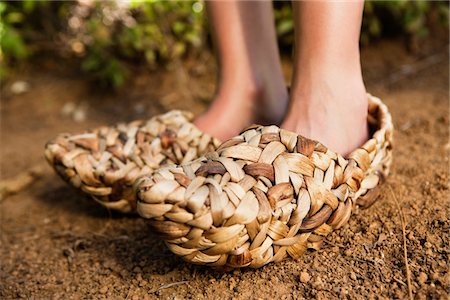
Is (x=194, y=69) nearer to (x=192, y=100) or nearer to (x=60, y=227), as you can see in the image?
(x=192, y=100)

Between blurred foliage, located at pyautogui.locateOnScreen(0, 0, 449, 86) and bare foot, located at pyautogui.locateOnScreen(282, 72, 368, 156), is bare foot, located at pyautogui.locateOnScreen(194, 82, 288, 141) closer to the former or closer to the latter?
bare foot, located at pyautogui.locateOnScreen(282, 72, 368, 156)

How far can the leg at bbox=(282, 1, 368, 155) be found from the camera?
3.53ft

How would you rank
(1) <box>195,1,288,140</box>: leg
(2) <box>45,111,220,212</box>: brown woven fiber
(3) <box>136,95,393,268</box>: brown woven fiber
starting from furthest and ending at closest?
(1) <box>195,1,288,140</box>: leg → (2) <box>45,111,220,212</box>: brown woven fiber → (3) <box>136,95,393,268</box>: brown woven fiber

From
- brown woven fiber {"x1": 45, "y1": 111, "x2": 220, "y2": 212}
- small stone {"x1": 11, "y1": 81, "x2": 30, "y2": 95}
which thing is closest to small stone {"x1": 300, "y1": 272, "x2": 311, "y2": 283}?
brown woven fiber {"x1": 45, "y1": 111, "x2": 220, "y2": 212}

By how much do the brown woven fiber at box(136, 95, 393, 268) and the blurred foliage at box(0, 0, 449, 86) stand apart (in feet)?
4.56

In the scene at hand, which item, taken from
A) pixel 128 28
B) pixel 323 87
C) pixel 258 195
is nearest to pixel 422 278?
pixel 258 195

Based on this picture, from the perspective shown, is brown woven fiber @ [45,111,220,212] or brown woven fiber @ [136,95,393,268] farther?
brown woven fiber @ [45,111,220,212]

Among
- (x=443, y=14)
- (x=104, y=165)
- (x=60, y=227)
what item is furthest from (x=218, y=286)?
(x=443, y=14)

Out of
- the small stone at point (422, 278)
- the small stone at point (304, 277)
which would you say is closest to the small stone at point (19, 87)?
the small stone at point (304, 277)

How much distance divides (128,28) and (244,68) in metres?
1.22

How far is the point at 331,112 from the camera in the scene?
110 cm

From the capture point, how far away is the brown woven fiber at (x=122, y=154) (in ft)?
3.95

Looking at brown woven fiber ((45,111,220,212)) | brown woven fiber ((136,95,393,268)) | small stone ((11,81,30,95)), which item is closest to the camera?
brown woven fiber ((136,95,393,268))

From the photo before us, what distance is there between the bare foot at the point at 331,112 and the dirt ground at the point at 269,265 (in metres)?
0.16
